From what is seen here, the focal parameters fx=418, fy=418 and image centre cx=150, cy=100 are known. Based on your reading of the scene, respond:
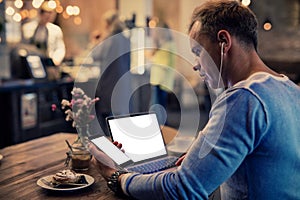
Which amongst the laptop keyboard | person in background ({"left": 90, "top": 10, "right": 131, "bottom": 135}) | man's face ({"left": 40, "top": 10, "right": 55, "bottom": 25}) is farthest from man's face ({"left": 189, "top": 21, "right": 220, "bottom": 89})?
man's face ({"left": 40, "top": 10, "right": 55, "bottom": 25})

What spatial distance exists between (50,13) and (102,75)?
121cm

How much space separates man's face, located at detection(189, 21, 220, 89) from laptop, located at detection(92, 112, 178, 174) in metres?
0.50

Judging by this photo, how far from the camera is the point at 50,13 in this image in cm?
516

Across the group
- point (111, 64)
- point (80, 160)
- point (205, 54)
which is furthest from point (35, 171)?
point (111, 64)

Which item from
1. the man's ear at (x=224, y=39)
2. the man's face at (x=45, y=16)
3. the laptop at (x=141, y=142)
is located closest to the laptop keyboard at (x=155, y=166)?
the laptop at (x=141, y=142)

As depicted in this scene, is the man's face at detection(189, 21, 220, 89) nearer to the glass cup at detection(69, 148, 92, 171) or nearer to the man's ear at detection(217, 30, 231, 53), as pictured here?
the man's ear at detection(217, 30, 231, 53)

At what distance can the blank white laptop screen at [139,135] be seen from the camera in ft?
5.85

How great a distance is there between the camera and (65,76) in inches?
199

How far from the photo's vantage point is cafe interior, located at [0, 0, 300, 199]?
188 cm

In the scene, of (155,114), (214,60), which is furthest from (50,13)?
Result: (214,60)

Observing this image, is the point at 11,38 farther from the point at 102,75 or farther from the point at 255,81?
the point at 255,81

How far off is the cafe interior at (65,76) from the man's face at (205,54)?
0.16 m

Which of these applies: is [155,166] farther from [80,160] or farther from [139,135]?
[80,160]

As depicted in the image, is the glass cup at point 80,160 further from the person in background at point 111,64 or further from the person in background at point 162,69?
the person in background at point 162,69
